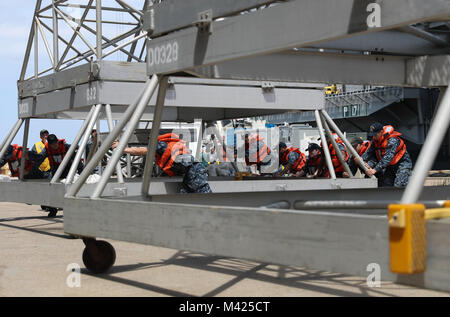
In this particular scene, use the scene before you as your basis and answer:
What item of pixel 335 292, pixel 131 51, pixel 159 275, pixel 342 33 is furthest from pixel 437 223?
pixel 131 51

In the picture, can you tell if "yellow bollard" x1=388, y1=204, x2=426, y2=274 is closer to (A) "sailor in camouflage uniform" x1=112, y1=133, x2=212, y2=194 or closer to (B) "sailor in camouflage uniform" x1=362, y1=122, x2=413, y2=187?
(A) "sailor in camouflage uniform" x1=112, y1=133, x2=212, y2=194

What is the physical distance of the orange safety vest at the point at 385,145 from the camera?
10094 millimetres

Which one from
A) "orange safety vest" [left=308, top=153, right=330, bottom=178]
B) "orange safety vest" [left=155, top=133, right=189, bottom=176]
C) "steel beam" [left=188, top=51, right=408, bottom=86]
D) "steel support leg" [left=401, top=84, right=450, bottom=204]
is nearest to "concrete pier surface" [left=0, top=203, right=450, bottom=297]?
"orange safety vest" [left=155, top=133, right=189, bottom=176]

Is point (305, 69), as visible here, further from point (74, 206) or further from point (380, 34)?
point (74, 206)

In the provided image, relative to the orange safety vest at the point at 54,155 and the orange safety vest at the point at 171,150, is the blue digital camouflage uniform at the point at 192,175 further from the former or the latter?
the orange safety vest at the point at 54,155

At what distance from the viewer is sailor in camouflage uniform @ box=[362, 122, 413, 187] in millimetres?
10039

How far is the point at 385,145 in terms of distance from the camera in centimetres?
1032

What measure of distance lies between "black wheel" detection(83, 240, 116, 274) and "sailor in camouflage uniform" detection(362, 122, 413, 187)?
4.97 m

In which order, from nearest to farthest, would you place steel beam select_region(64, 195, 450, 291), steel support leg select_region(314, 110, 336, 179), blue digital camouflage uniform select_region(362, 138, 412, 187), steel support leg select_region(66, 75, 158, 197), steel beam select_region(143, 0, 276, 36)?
steel beam select_region(64, 195, 450, 291) < steel beam select_region(143, 0, 276, 36) < steel support leg select_region(66, 75, 158, 197) < blue digital camouflage uniform select_region(362, 138, 412, 187) < steel support leg select_region(314, 110, 336, 179)

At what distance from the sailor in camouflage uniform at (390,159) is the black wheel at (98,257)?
16.3ft

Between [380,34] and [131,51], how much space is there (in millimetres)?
7421

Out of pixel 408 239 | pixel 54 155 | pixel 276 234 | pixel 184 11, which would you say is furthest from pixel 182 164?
pixel 408 239

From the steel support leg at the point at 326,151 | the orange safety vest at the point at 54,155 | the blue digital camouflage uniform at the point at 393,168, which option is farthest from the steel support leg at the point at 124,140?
the orange safety vest at the point at 54,155

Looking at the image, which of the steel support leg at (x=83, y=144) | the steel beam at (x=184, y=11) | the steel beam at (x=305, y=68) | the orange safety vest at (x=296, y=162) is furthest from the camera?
the orange safety vest at (x=296, y=162)
